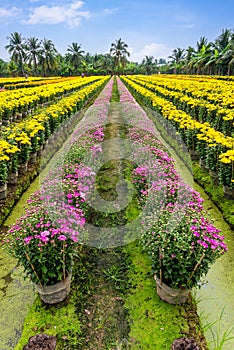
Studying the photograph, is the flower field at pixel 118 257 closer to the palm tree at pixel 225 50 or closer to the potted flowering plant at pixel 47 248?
the potted flowering plant at pixel 47 248

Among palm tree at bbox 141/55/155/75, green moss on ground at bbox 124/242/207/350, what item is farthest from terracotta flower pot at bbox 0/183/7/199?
palm tree at bbox 141/55/155/75

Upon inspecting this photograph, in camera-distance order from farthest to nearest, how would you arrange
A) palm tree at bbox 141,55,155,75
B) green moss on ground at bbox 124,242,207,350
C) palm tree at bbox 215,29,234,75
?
palm tree at bbox 141,55,155,75 → palm tree at bbox 215,29,234,75 → green moss on ground at bbox 124,242,207,350

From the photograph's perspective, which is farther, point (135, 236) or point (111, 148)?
point (111, 148)

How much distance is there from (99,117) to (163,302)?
8147 millimetres

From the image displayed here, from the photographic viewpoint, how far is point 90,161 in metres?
5.67

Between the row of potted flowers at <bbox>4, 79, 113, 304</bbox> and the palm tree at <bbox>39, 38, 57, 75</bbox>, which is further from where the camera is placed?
the palm tree at <bbox>39, 38, 57, 75</bbox>

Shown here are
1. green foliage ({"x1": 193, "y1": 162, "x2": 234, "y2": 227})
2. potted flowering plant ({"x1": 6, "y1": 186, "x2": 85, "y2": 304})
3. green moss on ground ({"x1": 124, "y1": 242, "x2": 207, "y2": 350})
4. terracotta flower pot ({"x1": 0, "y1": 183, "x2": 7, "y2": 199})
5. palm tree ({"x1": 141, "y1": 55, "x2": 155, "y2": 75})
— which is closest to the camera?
green moss on ground ({"x1": 124, "y1": 242, "x2": 207, "y2": 350})

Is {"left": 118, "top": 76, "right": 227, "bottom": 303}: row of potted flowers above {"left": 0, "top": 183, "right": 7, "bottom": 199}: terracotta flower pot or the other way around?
above

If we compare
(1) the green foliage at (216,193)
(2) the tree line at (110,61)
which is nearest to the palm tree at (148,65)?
(2) the tree line at (110,61)

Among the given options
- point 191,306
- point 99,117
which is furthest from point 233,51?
point 191,306

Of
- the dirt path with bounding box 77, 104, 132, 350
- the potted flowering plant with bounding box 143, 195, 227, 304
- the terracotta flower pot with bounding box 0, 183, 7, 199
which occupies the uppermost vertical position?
the potted flowering plant with bounding box 143, 195, 227, 304

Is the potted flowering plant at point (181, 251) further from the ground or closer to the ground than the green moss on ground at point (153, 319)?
further from the ground

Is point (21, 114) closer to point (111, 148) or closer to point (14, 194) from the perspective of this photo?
point (111, 148)

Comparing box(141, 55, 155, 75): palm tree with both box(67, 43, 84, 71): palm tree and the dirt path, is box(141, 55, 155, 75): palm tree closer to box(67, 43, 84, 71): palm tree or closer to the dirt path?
box(67, 43, 84, 71): palm tree
